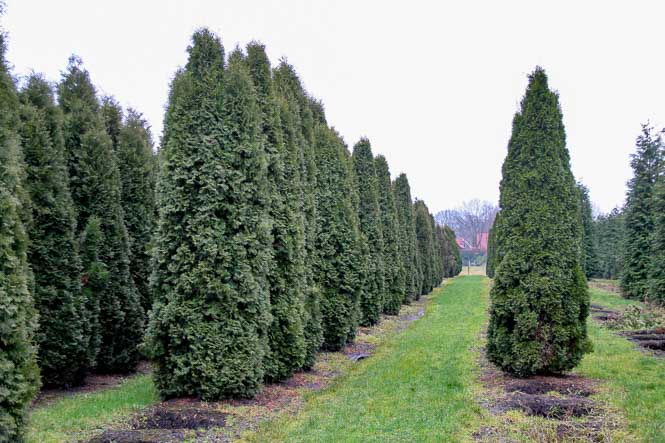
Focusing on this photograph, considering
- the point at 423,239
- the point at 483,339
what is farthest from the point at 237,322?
the point at 423,239

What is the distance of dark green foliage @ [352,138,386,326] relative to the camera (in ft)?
58.7

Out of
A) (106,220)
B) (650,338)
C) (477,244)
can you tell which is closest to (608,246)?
(650,338)

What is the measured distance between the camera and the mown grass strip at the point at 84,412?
20.6 ft

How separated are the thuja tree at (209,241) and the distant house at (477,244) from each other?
301ft

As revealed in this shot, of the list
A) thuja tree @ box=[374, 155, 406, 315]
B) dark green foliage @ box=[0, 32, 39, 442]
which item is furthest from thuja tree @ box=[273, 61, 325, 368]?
thuja tree @ box=[374, 155, 406, 315]

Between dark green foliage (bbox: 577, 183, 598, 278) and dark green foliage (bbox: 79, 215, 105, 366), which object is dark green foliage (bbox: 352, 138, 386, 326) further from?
dark green foliage (bbox: 577, 183, 598, 278)

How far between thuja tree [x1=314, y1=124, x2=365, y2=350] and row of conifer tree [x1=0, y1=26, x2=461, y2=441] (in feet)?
0.26

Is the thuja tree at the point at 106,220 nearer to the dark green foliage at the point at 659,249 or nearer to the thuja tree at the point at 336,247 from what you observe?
the thuja tree at the point at 336,247

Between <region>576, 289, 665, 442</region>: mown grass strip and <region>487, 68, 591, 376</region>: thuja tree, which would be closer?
<region>576, 289, 665, 442</region>: mown grass strip

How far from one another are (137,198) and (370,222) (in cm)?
892

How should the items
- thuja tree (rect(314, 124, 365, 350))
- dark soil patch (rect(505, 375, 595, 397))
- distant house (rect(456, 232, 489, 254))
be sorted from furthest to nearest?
distant house (rect(456, 232, 489, 254)), thuja tree (rect(314, 124, 365, 350)), dark soil patch (rect(505, 375, 595, 397))

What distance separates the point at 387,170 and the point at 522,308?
612 inches

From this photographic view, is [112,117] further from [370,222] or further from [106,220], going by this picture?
[370,222]

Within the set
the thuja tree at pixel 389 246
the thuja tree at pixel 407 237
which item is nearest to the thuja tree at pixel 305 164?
the thuja tree at pixel 389 246
